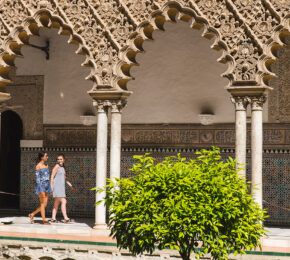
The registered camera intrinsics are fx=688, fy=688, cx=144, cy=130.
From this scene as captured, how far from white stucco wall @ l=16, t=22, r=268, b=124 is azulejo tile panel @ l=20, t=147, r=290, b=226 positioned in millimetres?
557

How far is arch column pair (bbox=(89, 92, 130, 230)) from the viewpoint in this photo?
31.7 feet

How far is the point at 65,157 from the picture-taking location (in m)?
12.2

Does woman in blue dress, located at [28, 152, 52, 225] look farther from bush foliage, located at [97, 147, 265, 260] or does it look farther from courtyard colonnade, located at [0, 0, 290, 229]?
bush foliage, located at [97, 147, 265, 260]

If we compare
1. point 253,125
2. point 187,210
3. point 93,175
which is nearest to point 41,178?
point 93,175

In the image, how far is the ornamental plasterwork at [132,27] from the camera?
8898 mm

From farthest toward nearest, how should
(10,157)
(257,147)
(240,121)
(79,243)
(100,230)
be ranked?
(10,157) < (100,230) < (240,121) < (257,147) < (79,243)

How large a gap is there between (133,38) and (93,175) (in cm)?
329

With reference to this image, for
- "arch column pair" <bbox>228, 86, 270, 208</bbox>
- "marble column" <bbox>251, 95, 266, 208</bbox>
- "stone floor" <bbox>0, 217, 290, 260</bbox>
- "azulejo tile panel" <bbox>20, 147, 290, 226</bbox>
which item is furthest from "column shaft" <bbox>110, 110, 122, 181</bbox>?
"azulejo tile panel" <bbox>20, 147, 290, 226</bbox>

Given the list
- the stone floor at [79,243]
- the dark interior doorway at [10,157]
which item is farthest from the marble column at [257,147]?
the dark interior doorway at [10,157]

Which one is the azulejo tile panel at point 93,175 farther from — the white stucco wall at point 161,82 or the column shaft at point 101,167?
the column shaft at point 101,167

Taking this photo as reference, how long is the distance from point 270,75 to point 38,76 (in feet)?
16.7

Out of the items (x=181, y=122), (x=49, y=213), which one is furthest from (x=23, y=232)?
(x=181, y=122)

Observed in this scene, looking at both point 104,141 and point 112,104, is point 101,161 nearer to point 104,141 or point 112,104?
point 104,141

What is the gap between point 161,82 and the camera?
11703 mm
